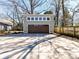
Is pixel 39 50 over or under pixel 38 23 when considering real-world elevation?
under

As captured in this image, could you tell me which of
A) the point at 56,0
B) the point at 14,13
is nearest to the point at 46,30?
the point at 56,0

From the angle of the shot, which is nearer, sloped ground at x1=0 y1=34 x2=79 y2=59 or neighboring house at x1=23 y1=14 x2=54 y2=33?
sloped ground at x1=0 y1=34 x2=79 y2=59

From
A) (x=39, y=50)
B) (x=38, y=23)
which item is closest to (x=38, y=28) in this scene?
(x=38, y=23)

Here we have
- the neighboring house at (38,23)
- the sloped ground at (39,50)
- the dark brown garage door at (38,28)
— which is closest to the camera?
the sloped ground at (39,50)

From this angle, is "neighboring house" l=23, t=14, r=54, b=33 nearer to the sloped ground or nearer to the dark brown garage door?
the dark brown garage door

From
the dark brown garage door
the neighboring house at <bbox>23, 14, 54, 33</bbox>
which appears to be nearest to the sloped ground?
the neighboring house at <bbox>23, 14, 54, 33</bbox>

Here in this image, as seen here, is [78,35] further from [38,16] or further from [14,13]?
[14,13]

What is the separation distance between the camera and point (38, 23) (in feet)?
125

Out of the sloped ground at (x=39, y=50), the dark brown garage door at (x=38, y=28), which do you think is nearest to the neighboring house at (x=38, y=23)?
the dark brown garage door at (x=38, y=28)

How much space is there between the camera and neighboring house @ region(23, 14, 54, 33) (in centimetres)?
3756

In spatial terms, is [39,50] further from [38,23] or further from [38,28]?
[38,28]

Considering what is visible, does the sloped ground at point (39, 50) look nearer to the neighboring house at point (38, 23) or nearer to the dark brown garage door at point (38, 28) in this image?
the neighboring house at point (38, 23)

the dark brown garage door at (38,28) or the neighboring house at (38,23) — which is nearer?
the neighboring house at (38,23)

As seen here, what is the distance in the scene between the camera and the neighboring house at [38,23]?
37562 millimetres
